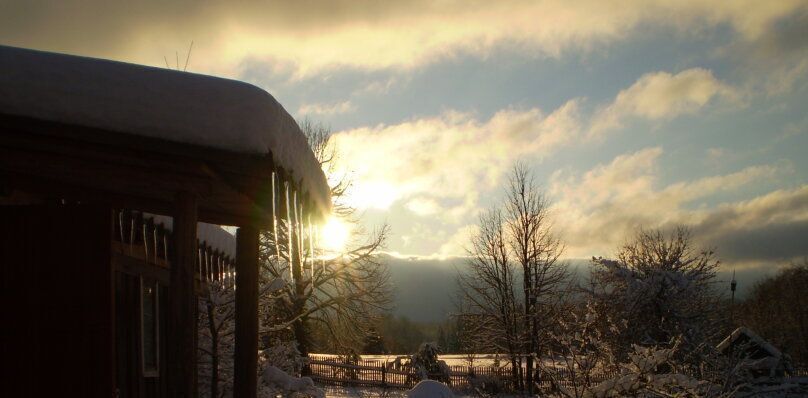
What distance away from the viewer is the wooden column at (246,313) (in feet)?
19.7

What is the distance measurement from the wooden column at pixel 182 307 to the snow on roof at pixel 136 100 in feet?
2.85

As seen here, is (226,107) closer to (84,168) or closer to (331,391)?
(84,168)

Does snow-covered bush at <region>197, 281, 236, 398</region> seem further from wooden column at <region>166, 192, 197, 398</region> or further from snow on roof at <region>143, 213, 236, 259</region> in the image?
wooden column at <region>166, 192, 197, 398</region>

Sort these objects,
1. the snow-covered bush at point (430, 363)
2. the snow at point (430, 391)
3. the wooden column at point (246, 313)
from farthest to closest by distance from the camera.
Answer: the snow-covered bush at point (430, 363) → the snow at point (430, 391) → the wooden column at point (246, 313)

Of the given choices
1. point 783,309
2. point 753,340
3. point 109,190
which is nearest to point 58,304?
A: point 109,190

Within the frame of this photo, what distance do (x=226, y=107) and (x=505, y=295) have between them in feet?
84.3

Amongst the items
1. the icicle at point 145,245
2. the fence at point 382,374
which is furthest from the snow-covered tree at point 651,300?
the fence at point 382,374

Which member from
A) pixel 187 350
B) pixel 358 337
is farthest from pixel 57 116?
pixel 358 337

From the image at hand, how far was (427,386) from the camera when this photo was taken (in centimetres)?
1234

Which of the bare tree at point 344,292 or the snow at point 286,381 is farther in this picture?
the bare tree at point 344,292

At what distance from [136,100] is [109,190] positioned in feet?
6.84

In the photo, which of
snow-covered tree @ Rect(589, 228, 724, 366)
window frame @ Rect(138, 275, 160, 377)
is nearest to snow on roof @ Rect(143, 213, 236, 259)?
window frame @ Rect(138, 275, 160, 377)

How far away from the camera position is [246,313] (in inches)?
237

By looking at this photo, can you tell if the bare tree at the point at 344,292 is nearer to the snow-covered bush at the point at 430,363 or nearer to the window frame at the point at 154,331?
the snow-covered bush at the point at 430,363
